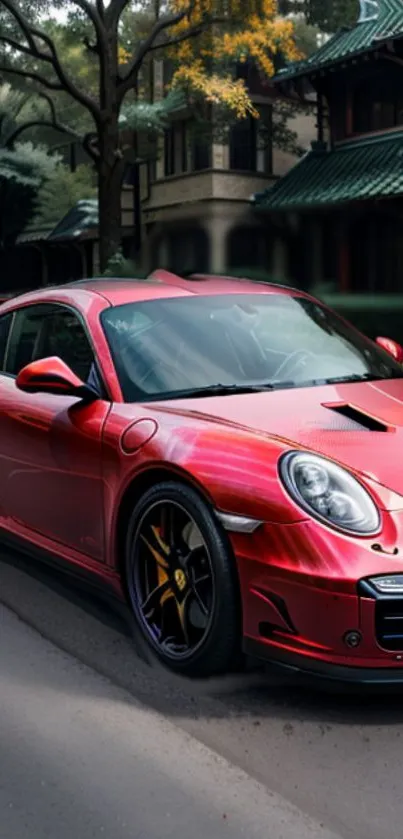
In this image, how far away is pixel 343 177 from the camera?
22.4m

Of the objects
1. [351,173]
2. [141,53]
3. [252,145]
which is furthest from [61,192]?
[141,53]

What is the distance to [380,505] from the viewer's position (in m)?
3.19

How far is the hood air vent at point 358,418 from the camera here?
367 centimetres

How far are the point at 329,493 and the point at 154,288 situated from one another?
1.85 m

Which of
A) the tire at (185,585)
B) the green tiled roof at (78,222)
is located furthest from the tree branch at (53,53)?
the tire at (185,585)

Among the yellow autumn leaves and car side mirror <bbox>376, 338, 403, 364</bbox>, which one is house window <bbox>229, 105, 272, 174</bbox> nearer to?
the yellow autumn leaves

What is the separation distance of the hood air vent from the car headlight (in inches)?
16.3

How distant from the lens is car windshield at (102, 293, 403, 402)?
13.8 ft

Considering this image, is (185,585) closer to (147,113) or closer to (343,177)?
(343,177)

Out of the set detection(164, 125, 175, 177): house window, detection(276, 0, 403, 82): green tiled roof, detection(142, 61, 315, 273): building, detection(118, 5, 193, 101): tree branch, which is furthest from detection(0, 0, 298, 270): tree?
detection(164, 125, 175, 177): house window

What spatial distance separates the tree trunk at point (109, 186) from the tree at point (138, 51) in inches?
0.7

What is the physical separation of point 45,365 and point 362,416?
1.33m

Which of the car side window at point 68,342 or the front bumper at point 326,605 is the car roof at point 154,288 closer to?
the car side window at point 68,342

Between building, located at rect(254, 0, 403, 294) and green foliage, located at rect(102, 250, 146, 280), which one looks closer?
green foliage, located at rect(102, 250, 146, 280)
